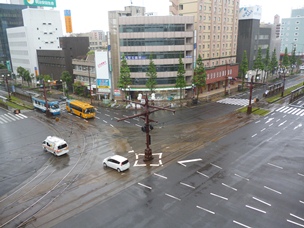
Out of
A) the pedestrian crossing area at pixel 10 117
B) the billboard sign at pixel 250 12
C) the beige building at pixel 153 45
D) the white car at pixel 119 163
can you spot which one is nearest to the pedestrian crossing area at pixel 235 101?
the beige building at pixel 153 45

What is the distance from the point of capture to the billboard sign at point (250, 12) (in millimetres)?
85312

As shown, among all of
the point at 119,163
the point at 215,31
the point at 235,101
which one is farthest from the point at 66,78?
the point at 119,163

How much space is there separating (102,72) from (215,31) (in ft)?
119

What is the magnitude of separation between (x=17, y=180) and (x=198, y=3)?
6013 centimetres

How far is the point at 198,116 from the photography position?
164 ft

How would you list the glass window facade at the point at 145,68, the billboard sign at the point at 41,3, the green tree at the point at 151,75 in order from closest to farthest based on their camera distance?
the green tree at the point at 151,75, the glass window facade at the point at 145,68, the billboard sign at the point at 41,3

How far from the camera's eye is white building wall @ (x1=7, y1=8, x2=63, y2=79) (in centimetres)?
9675

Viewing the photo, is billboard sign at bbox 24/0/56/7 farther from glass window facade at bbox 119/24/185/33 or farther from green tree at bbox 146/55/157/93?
green tree at bbox 146/55/157/93

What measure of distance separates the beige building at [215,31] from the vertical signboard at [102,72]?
25.9 m

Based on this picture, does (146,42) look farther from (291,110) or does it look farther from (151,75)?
(291,110)

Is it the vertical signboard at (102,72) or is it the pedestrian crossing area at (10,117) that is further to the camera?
the vertical signboard at (102,72)

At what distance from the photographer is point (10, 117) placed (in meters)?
53.3

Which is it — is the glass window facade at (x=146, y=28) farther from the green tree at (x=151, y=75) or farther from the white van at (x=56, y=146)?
the white van at (x=56, y=146)

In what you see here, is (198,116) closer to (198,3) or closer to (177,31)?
(177,31)
